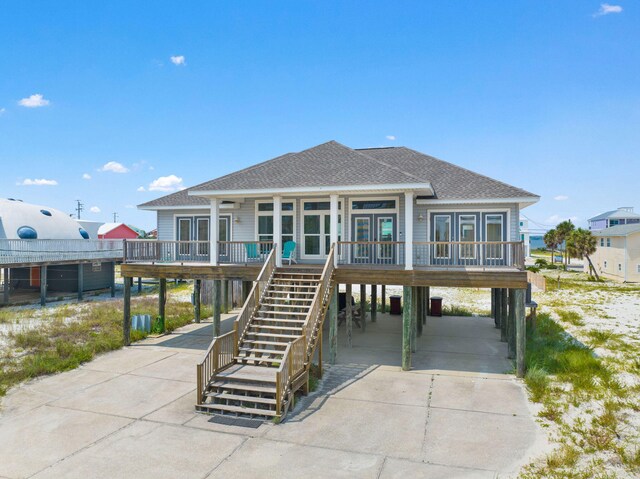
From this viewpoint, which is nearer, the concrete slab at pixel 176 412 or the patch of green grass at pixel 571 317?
the concrete slab at pixel 176 412

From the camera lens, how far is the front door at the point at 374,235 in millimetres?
16594

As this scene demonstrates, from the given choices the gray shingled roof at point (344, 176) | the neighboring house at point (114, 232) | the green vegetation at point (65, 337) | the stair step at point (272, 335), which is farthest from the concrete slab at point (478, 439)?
the neighboring house at point (114, 232)

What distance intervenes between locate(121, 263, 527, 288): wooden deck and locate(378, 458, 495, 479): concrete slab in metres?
6.54

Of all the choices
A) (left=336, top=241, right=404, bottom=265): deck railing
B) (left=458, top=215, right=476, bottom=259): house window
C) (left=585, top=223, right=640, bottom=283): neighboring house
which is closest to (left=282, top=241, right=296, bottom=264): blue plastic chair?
(left=336, top=241, right=404, bottom=265): deck railing

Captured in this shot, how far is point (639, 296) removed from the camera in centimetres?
3044

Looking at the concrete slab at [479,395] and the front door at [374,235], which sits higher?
the front door at [374,235]

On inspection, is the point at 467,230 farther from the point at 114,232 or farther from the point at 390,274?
the point at 114,232

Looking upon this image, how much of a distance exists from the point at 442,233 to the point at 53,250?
26.3 meters

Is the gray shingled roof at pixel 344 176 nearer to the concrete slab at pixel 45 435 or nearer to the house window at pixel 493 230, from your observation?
the house window at pixel 493 230

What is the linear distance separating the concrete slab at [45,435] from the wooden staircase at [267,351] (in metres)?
2.17

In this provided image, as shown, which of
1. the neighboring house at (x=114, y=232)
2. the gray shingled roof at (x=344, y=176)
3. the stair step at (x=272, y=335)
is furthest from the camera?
the neighboring house at (x=114, y=232)

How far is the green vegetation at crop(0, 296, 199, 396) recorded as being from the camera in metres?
13.2

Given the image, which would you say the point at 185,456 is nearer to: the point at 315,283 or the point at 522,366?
the point at 315,283

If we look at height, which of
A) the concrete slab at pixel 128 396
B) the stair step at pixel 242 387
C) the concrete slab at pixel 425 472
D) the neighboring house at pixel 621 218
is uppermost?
the neighboring house at pixel 621 218
